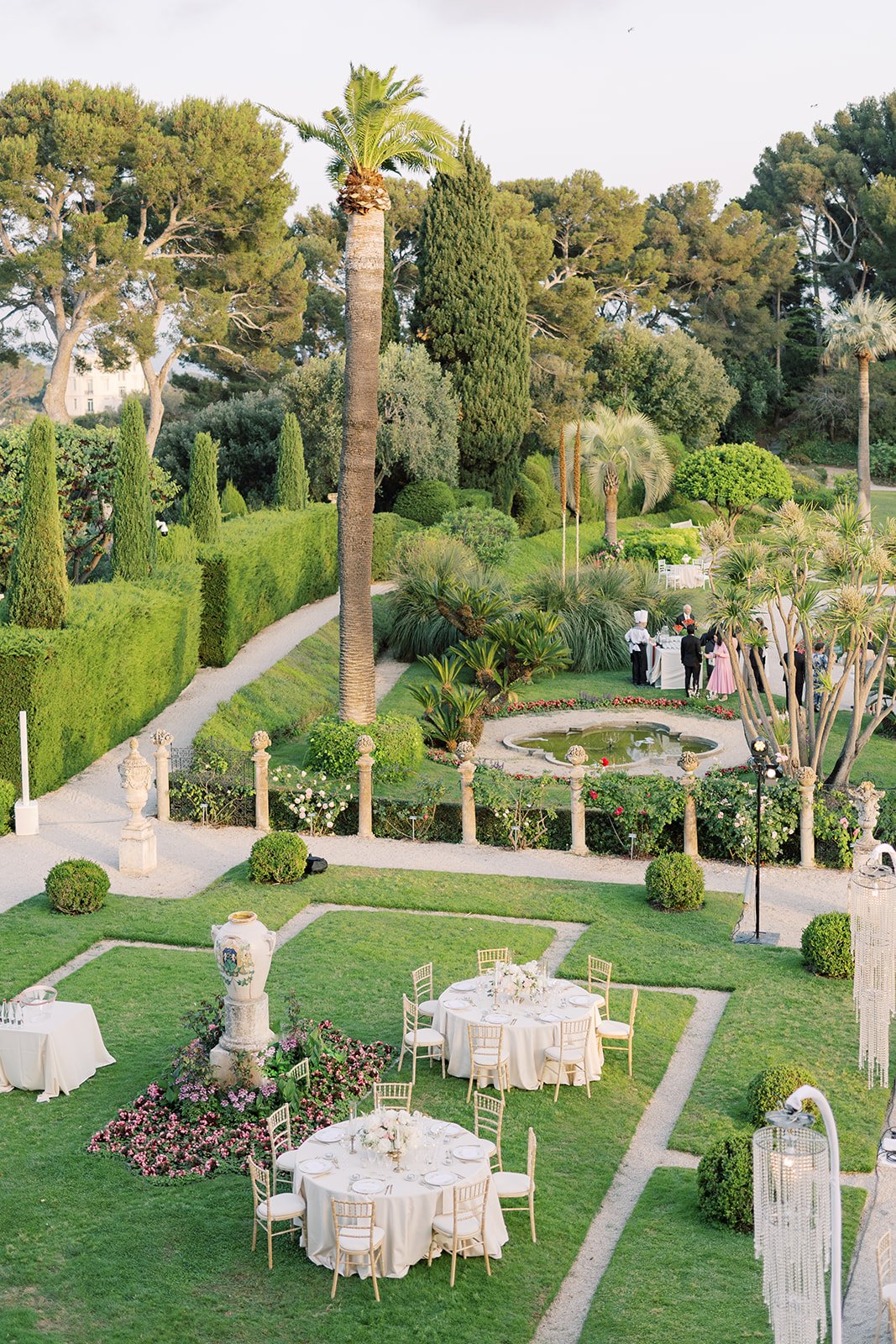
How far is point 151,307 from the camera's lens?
48.3 meters

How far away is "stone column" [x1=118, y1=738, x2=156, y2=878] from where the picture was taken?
19.4m

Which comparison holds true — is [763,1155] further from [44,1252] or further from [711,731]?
[711,731]

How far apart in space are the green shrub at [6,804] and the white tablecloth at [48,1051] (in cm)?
736

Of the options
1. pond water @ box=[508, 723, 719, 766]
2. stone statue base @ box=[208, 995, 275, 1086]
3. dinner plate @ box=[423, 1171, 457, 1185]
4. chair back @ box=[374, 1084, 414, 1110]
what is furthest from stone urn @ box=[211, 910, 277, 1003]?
pond water @ box=[508, 723, 719, 766]

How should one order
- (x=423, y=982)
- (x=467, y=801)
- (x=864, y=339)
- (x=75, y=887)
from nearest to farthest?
(x=423, y=982) < (x=75, y=887) < (x=467, y=801) < (x=864, y=339)

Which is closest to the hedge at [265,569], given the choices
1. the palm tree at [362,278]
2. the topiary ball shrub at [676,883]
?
the palm tree at [362,278]

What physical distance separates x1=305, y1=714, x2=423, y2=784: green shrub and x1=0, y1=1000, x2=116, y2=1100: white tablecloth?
9923mm

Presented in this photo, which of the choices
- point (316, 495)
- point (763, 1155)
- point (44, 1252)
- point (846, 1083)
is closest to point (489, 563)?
point (316, 495)

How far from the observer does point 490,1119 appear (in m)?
12.9

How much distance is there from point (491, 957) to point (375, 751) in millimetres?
7802

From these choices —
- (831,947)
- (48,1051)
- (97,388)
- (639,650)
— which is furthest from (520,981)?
(97,388)

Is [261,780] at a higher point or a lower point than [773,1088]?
higher

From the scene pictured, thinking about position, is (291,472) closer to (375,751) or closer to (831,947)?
(375,751)

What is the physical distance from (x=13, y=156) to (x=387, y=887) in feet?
104
